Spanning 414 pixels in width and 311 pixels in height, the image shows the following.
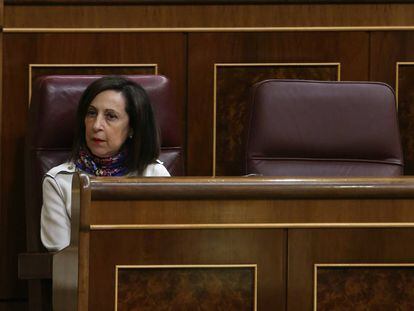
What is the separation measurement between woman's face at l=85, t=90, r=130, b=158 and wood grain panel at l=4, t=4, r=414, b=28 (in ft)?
0.65

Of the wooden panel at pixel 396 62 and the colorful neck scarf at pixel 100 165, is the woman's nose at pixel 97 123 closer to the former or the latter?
the colorful neck scarf at pixel 100 165

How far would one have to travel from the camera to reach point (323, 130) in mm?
1008

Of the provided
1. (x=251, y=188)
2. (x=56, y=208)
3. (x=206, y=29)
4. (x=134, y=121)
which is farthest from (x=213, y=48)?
(x=251, y=188)

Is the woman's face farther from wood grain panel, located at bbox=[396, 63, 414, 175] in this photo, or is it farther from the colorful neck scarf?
wood grain panel, located at bbox=[396, 63, 414, 175]

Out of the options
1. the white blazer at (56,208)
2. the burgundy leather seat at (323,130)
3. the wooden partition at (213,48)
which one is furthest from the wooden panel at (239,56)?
the white blazer at (56,208)

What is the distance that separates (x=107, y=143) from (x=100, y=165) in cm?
2

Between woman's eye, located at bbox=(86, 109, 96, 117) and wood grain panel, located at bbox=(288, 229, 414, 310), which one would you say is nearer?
wood grain panel, located at bbox=(288, 229, 414, 310)

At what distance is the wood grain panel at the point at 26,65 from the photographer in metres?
1.13

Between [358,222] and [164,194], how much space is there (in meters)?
0.14

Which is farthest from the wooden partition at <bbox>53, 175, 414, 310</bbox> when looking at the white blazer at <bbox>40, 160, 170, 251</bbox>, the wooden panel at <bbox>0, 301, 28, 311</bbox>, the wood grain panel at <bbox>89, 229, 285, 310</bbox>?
the wooden panel at <bbox>0, 301, 28, 311</bbox>

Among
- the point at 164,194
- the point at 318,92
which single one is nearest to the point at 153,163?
the point at 318,92

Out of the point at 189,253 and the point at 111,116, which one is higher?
the point at 111,116

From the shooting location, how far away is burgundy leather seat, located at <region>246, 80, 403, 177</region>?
0.99 m

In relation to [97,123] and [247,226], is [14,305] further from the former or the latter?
[247,226]
